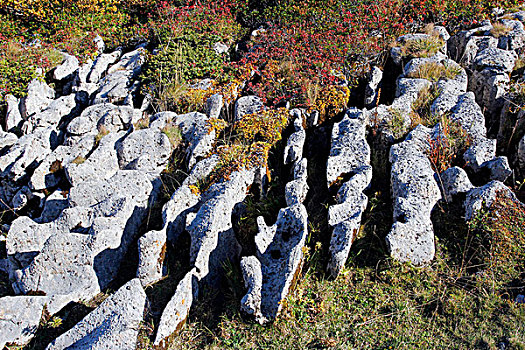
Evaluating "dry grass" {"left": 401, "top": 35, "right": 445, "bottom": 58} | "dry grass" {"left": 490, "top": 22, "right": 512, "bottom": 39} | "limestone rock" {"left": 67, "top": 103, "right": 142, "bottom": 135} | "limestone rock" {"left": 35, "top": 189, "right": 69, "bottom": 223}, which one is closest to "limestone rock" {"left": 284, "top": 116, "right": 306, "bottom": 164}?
"limestone rock" {"left": 67, "top": 103, "right": 142, "bottom": 135}

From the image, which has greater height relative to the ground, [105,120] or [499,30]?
[499,30]

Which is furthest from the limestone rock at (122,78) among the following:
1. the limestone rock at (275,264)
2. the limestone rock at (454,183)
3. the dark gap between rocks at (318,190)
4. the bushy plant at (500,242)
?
the bushy plant at (500,242)

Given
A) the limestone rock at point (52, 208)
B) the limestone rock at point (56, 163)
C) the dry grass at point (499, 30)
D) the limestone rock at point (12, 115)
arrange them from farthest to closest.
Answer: the limestone rock at point (12, 115) < the dry grass at point (499, 30) < the limestone rock at point (56, 163) < the limestone rock at point (52, 208)

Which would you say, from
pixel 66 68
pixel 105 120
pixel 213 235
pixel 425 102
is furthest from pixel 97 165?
pixel 425 102

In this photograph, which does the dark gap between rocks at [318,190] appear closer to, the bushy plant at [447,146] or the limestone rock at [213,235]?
the limestone rock at [213,235]

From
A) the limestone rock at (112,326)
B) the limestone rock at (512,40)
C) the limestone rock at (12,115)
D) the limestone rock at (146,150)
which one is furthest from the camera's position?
the limestone rock at (12,115)

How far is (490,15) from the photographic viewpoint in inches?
417

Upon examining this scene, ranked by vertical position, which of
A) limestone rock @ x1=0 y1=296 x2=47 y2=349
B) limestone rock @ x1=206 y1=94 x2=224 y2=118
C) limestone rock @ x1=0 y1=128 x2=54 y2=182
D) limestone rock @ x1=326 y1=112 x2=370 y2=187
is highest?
limestone rock @ x1=206 y1=94 x2=224 y2=118

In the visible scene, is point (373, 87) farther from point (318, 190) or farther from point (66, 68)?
point (66, 68)

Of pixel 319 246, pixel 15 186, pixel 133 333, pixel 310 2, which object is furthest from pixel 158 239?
pixel 310 2

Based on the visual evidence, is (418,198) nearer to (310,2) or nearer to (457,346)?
(457,346)

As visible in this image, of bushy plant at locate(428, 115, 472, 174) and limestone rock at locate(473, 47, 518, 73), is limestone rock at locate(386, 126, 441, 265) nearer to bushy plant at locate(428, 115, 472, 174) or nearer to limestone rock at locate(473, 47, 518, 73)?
bushy plant at locate(428, 115, 472, 174)

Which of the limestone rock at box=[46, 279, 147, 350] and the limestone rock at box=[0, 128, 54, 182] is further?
the limestone rock at box=[0, 128, 54, 182]

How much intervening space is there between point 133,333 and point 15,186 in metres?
4.92
